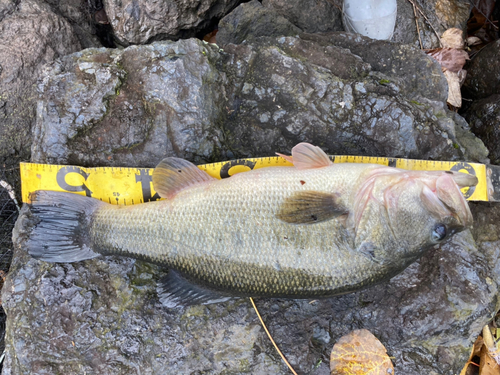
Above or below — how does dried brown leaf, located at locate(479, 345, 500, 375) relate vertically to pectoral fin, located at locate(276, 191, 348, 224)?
below

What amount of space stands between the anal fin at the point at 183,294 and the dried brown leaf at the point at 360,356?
3.98 ft

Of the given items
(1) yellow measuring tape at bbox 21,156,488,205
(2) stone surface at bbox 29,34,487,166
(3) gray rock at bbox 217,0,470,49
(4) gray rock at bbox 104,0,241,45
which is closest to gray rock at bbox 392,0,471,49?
(3) gray rock at bbox 217,0,470,49

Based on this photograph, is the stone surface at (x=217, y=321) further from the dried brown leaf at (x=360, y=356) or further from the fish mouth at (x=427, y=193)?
the fish mouth at (x=427, y=193)

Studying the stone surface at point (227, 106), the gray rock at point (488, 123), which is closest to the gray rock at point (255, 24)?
the stone surface at point (227, 106)

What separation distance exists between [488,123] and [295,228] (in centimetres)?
287

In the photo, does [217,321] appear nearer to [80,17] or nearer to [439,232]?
[439,232]

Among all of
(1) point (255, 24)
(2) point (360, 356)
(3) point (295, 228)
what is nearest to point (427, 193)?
(3) point (295, 228)

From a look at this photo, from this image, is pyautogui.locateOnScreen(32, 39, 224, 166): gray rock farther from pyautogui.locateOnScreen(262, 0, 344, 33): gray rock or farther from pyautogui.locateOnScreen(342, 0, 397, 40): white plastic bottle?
pyautogui.locateOnScreen(342, 0, 397, 40): white plastic bottle

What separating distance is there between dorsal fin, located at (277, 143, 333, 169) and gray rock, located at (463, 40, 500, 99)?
270 centimetres

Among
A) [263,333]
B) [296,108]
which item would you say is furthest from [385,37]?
[263,333]

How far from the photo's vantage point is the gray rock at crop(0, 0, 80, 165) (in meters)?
3.67

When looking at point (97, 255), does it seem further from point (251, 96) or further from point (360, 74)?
point (360, 74)

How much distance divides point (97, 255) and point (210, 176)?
1.21 meters

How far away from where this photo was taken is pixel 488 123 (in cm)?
399
